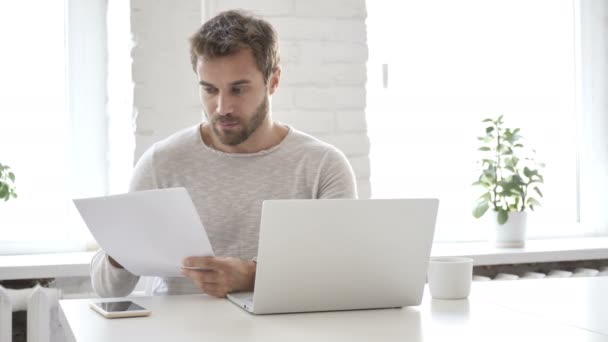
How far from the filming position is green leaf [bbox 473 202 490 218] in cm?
299

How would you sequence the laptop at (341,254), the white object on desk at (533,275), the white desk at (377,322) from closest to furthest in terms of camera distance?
the white desk at (377,322), the laptop at (341,254), the white object on desk at (533,275)

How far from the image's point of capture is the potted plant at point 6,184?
257 centimetres

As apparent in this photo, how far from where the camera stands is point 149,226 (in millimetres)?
1572

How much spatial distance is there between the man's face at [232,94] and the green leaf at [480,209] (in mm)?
1161

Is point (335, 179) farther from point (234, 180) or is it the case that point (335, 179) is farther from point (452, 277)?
point (452, 277)

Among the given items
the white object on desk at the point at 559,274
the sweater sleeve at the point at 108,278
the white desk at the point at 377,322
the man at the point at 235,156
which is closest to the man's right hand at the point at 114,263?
the sweater sleeve at the point at 108,278

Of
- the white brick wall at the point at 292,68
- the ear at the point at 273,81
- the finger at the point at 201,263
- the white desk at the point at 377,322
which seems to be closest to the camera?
the white desk at the point at 377,322

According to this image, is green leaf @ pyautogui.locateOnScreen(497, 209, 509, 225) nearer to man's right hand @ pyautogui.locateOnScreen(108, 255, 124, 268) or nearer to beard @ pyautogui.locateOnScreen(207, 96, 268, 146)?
beard @ pyautogui.locateOnScreen(207, 96, 268, 146)

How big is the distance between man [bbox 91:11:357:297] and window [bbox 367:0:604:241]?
95 centimetres

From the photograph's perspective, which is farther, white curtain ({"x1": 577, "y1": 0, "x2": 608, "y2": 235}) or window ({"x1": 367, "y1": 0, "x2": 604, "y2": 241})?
white curtain ({"x1": 577, "y1": 0, "x2": 608, "y2": 235})

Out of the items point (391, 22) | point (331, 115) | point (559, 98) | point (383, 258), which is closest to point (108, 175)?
point (331, 115)

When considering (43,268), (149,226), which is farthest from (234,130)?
(43,268)

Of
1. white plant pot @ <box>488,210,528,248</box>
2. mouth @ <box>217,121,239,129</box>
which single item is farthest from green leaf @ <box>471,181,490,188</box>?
mouth @ <box>217,121,239,129</box>

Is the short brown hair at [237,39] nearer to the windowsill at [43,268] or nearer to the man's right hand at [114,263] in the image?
the man's right hand at [114,263]
